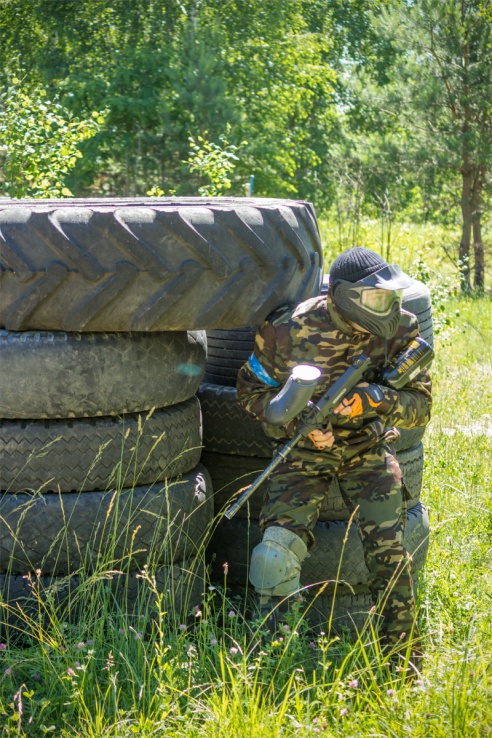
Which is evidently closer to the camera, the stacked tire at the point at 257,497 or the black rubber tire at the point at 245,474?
the stacked tire at the point at 257,497

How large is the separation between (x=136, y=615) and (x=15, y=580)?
1.57 feet

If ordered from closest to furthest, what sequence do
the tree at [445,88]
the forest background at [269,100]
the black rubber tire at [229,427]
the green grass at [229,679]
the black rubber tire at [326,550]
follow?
the green grass at [229,679] → the black rubber tire at [326,550] → the black rubber tire at [229,427] → the tree at [445,88] → the forest background at [269,100]

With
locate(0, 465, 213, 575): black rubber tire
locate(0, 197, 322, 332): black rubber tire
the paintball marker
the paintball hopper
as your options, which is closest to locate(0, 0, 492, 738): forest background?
locate(0, 465, 213, 575): black rubber tire

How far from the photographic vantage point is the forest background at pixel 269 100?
1302 centimetres

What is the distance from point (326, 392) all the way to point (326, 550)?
80 cm

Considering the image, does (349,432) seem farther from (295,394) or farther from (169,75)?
(169,75)

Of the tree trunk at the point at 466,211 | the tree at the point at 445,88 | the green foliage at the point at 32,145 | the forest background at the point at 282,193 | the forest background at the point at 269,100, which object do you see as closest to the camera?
the forest background at the point at 282,193

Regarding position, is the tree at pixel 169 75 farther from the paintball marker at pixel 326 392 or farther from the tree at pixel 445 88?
the paintball marker at pixel 326 392

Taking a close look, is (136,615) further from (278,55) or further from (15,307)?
(278,55)

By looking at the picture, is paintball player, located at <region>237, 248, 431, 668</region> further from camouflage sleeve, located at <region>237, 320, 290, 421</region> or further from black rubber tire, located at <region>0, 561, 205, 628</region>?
black rubber tire, located at <region>0, 561, 205, 628</region>

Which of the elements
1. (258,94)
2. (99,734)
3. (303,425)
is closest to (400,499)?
(303,425)

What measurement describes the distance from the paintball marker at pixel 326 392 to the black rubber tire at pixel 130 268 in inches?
16.8

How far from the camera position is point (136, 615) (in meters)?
Result: 3.45

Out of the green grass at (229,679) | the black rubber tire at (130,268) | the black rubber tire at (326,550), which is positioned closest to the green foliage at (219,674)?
the green grass at (229,679)
